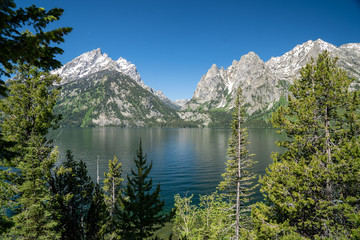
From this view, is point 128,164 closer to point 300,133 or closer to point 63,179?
point 63,179

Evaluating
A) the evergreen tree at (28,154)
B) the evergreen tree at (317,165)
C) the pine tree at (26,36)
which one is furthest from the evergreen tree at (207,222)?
the pine tree at (26,36)

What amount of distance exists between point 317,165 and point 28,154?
26721mm

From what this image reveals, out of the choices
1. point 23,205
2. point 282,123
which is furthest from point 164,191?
point 282,123

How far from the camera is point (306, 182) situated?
1528 centimetres

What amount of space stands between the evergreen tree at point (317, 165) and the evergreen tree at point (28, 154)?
21482 millimetres

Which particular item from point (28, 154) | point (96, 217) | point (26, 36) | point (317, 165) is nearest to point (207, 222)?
point (96, 217)

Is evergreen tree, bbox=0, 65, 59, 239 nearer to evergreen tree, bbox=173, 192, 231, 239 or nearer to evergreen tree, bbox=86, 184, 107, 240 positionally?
evergreen tree, bbox=86, 184, 107, 240

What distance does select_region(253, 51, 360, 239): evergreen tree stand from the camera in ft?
46.4

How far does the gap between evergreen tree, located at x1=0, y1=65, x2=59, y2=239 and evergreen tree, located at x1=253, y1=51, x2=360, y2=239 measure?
21482 millimetres

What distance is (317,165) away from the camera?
14.9m

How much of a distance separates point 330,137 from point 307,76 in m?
6.92

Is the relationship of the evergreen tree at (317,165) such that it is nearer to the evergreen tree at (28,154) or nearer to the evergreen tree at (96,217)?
the evergreen tree at (28,154)

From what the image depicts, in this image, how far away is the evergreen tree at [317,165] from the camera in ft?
46.4

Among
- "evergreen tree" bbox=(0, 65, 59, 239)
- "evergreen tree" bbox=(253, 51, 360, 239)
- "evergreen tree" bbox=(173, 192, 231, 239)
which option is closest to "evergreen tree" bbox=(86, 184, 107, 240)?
"evergreen tree" bbox=(0, 65, 59, 239)
